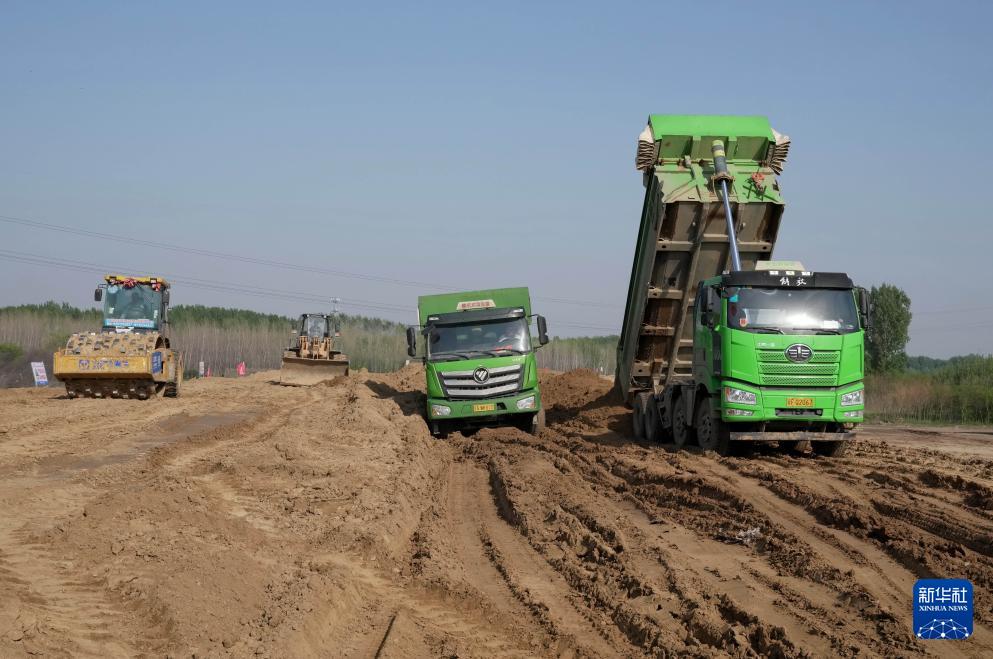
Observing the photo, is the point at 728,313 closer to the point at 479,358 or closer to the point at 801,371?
the point at 801,371

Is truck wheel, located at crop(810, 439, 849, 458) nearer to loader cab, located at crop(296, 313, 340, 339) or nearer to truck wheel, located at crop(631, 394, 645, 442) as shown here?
truck wheel, located at crop(631, 394, 645, 442)

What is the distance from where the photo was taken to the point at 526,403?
57.9 ft

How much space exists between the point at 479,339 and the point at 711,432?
553 cm

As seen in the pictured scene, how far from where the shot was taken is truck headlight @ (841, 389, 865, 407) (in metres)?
13.1

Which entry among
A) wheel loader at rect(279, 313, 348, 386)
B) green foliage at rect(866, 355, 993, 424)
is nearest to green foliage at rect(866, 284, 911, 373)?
green foliage at rect(866, 355, 993, 424)

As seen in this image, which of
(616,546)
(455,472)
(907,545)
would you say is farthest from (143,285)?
(907,545)

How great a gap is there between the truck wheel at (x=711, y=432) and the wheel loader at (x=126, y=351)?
14029mm

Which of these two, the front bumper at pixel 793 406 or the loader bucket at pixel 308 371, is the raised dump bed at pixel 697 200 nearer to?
the front bumper at pixel 793 406

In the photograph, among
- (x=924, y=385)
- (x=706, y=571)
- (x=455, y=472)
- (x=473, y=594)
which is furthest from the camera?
(x=924, y=385)

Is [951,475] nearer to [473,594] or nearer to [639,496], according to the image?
[639,496]

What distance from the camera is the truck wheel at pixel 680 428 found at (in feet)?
49.9

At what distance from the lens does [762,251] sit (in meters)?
15.5

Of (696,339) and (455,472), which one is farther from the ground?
(696,339)

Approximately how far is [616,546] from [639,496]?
2.87 meters
